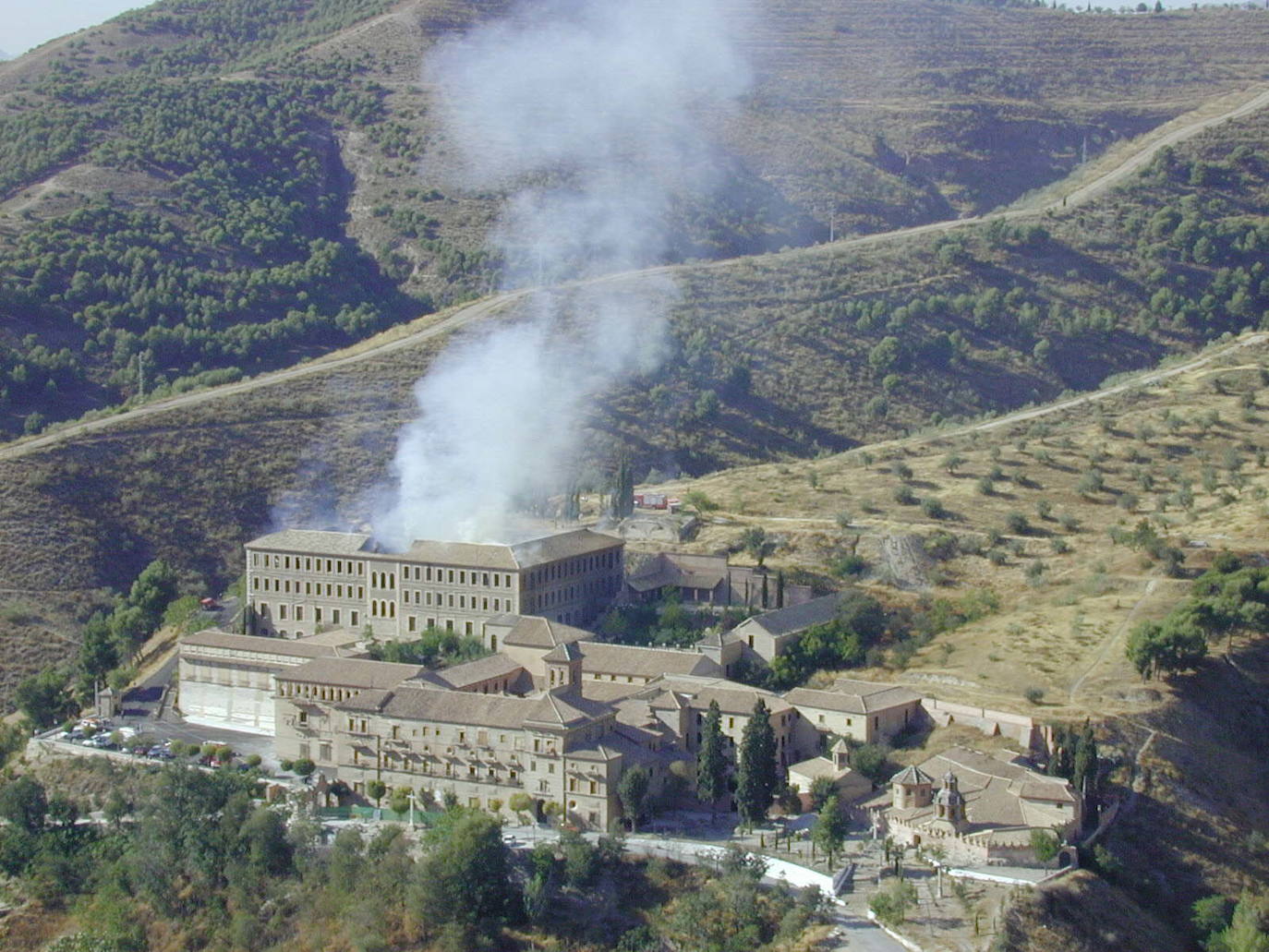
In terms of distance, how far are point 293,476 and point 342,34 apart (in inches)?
2574

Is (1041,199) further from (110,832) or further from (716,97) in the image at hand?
(110,832)

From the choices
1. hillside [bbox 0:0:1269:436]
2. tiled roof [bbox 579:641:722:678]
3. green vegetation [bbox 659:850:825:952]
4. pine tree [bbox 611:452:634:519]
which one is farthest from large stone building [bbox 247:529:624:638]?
hillside [bbox 0:0:1269:436]

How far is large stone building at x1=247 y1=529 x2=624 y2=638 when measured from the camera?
65500 millimetres

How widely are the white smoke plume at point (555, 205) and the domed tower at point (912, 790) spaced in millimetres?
19542

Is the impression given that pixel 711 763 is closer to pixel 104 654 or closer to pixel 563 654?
pixel 563 654

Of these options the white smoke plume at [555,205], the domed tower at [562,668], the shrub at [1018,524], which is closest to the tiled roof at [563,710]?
the domed tower at [562,668]

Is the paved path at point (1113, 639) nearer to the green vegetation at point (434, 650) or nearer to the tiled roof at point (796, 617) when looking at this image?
the tiled roof at point (796, 617)

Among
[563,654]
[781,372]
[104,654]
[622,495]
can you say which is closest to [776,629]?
[563,654]

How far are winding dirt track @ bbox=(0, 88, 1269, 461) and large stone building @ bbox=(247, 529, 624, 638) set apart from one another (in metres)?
22.0

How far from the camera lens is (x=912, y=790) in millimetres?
53156

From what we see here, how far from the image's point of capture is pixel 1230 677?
202 ft

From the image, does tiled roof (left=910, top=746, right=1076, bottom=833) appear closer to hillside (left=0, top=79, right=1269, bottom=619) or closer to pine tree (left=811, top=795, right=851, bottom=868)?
pine tree (left=811, top=795, right=851, bottom=868)

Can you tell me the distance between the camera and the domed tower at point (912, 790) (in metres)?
53.1

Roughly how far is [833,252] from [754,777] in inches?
2606
